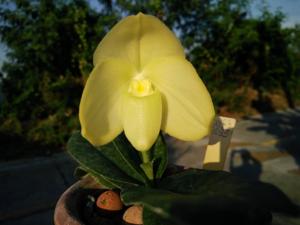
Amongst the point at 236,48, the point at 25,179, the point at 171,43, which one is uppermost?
the point at 171,43

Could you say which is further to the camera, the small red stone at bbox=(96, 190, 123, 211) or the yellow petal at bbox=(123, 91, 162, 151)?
the small red stone at bbox=(96, 190, 123, 211)

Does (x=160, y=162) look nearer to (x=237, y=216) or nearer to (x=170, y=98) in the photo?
(x=170, y=98)

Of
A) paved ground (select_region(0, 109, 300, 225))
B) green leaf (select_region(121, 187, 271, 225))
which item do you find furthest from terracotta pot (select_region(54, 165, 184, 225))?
paved ground (select_region(0, 109, 300, 225))

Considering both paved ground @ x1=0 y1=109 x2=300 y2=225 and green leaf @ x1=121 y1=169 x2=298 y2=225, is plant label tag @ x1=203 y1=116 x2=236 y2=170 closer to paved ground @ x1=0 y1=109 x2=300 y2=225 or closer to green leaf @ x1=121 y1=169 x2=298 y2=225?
green leaf @ x1=121 y1=169 x2=298 y2=225

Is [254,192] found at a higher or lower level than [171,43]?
lower

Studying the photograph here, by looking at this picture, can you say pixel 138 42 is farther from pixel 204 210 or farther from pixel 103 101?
pixel 204 210

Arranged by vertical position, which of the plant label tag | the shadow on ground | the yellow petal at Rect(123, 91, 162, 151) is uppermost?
the yellow petal at Rect(123, 91, 162, 151)

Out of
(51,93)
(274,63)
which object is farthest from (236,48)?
(51,93)
